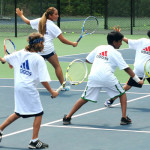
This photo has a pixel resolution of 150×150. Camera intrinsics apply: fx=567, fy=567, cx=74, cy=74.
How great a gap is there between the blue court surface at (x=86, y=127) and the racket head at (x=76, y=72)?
525mm

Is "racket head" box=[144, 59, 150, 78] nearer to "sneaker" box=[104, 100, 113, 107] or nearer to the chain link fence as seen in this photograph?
"sneaker" box=[104, 100, 113, 107]

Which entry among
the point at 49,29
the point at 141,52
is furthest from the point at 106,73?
the point at 49,29

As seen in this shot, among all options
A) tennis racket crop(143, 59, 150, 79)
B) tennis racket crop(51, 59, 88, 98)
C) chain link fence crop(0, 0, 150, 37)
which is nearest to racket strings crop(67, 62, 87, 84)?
tennis racket crop(51, 59, 88, 98)

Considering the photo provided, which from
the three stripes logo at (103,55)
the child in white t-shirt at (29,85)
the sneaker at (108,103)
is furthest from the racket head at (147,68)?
the child in white t-shirt at (29,85)

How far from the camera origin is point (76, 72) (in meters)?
8.18

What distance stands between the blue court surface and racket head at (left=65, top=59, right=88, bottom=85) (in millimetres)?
525

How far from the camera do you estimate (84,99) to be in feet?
24.9

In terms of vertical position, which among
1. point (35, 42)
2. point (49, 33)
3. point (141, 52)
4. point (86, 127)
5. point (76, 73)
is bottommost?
point (86, 127)

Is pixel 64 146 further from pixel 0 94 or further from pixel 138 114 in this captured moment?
pixel 0 94

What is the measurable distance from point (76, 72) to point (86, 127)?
104cm

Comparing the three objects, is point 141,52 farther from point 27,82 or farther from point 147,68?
point 27,82

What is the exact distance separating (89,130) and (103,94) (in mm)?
2789

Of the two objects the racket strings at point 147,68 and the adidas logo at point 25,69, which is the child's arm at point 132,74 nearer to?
the racket strings at point 147,68

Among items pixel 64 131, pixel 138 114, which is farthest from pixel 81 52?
pixel 64 131
